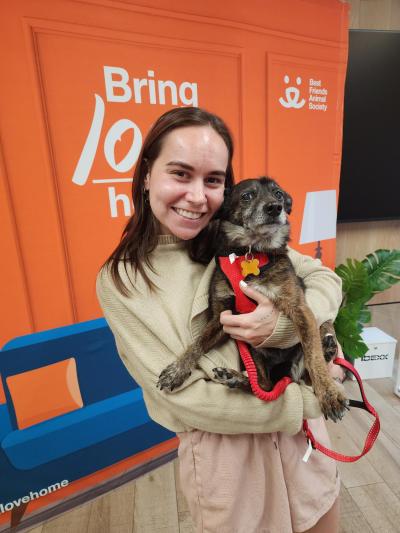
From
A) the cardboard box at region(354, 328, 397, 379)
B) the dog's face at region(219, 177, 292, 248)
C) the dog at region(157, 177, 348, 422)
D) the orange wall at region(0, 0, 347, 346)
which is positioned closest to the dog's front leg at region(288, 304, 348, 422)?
the dog at region(157, 177, 348, 422)

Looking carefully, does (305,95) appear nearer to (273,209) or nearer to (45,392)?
(273,209)

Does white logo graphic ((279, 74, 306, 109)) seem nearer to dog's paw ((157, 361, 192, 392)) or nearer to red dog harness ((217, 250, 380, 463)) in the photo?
red dog harness ((217, 250, 380, 463))

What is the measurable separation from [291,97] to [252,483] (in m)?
2.40

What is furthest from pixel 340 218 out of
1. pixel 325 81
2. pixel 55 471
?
pixel 55 471

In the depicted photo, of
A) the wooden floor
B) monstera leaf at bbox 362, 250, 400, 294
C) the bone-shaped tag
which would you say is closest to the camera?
the bone-shaped tag

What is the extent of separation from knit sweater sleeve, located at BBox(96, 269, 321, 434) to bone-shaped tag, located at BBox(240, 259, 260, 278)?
337 millimetres

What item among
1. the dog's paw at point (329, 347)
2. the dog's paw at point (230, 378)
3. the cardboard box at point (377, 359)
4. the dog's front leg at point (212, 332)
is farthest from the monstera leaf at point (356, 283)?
the dog's paw at point (230, 378)

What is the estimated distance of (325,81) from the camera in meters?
2.47

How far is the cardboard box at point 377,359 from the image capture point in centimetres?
296

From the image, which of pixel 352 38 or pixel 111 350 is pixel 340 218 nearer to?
pixel 352 38

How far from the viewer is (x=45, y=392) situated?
5.87 feet

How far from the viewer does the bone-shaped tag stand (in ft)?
3.71

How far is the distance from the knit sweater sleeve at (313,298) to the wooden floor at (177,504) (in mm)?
1463

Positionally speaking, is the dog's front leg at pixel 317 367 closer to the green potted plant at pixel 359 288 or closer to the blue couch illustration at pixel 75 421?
the blue couch illustration at pixel 75 421
